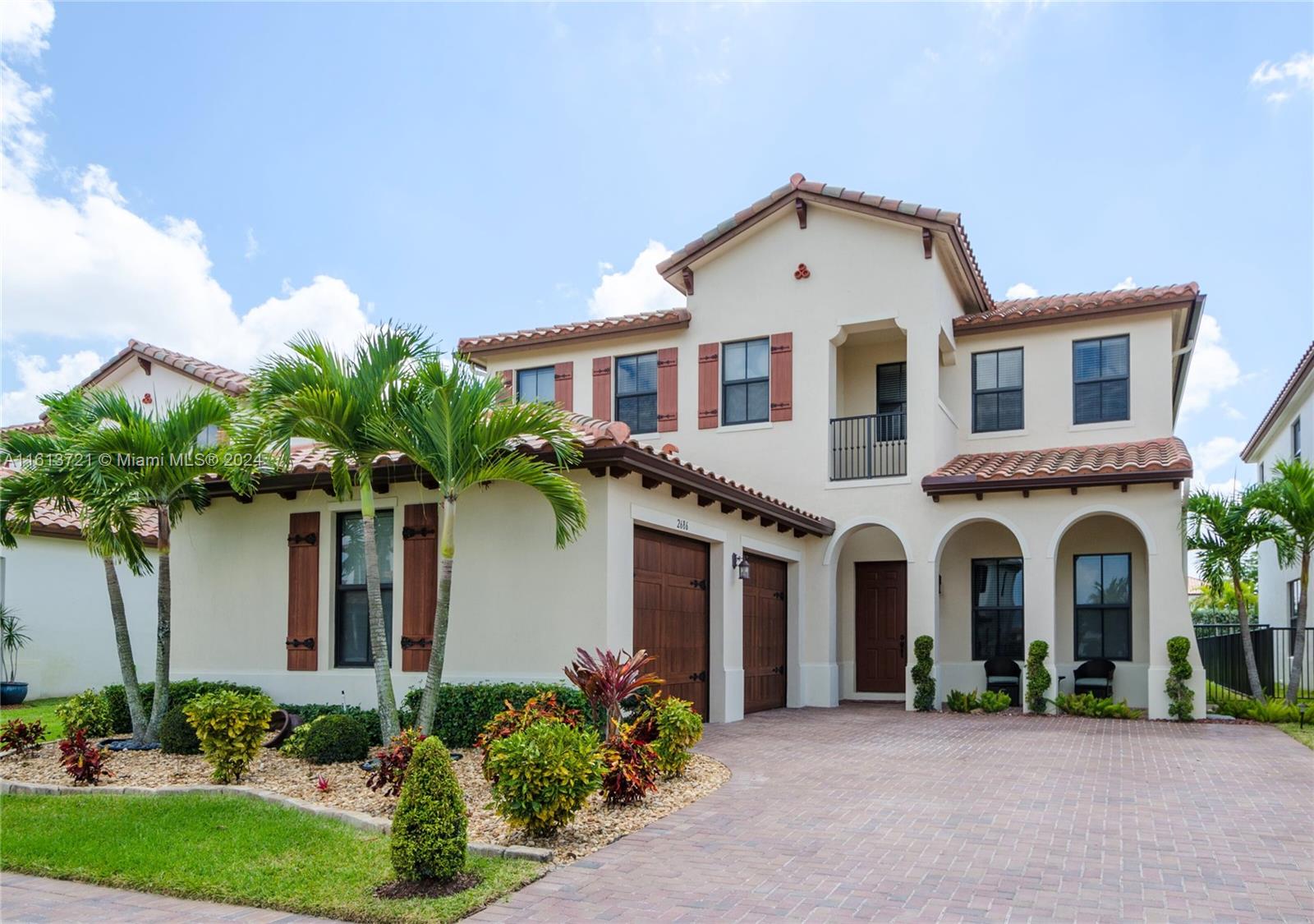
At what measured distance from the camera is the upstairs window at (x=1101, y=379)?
17.6 metres

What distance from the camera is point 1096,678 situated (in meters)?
16.7

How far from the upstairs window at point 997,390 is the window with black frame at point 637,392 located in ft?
19.1

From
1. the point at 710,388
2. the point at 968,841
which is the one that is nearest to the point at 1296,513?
the point at 710,388

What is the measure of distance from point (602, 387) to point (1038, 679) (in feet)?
30.0

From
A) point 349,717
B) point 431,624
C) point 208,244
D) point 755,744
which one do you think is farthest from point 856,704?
point 208,244

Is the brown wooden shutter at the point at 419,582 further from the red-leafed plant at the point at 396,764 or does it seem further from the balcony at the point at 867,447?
the balcony at the point at 867,447

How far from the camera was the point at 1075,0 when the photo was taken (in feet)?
47.0

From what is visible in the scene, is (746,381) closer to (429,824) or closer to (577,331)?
(577,331)

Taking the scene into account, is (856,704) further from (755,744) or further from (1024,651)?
(755,744)

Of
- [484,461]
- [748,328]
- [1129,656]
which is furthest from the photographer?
[748,328]

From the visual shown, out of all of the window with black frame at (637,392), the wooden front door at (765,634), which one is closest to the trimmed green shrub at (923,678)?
the wooden front door at (765,634)

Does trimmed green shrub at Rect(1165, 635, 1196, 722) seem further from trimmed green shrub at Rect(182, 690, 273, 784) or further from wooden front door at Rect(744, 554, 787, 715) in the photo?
trimmed green shrub at Rect(182, 690, 273, 784)

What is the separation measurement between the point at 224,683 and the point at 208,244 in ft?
37.3

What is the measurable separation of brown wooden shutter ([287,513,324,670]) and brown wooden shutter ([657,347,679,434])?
7765 millimetres
